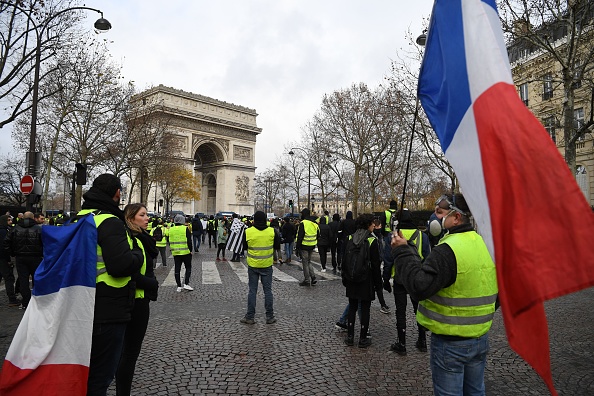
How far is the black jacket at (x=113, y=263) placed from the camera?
2.92 metres

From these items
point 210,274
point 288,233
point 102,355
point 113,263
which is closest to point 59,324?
point 102,355

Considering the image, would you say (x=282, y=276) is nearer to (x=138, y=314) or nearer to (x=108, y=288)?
(x=138, y=314)

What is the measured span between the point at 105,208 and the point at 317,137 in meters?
30.9

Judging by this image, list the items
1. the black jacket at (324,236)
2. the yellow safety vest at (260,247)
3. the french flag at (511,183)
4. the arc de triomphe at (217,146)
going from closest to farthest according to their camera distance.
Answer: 1. the french flag at (511,183)
2. the yellow safety vest at (260,247)
3. the black jacket at (324,236)
4. the arc de triomphe at (217,146)

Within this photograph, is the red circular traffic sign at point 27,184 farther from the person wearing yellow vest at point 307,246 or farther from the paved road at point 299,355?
the person wearing yellow vest at point 307,246

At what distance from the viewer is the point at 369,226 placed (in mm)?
6203

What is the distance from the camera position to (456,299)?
2.72 meters

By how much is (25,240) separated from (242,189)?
50.0 meters

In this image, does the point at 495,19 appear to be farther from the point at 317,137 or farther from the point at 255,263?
the point at 317,137

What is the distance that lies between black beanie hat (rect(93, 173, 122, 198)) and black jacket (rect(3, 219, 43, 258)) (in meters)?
5.51

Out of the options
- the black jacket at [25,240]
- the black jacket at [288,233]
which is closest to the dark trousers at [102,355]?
the black jacket at [25,240]

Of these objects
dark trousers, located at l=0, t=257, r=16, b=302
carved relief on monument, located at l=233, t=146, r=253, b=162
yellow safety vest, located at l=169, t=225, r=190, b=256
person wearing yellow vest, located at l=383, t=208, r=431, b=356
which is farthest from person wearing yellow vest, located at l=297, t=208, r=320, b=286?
carved relief on monument, located at l=233, t=146, r=253, b=162

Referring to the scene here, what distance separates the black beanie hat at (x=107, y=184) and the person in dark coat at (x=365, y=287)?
366 cm

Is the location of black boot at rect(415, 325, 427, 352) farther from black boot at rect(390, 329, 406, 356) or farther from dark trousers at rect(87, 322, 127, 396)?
dark trousers at rect(87, 322, 127, 396)
